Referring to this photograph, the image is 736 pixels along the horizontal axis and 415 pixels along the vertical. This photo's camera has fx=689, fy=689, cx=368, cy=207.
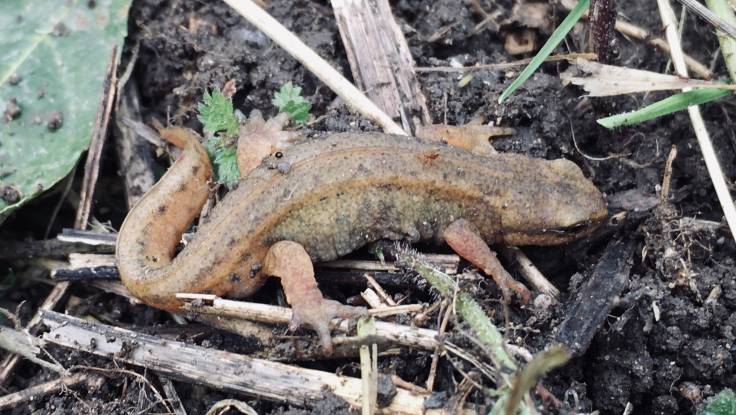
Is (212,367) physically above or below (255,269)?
below

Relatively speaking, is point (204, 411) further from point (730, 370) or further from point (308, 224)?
point (730, 370)

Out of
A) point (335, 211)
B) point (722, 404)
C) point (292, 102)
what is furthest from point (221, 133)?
point (722, 404)

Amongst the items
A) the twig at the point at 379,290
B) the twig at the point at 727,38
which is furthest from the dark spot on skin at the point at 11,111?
the twig at the point at 727,38

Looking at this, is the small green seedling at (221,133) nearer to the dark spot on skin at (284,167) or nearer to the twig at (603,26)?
the dark spot on skin at (284,167)

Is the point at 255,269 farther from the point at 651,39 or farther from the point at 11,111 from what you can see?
the point at 651,39

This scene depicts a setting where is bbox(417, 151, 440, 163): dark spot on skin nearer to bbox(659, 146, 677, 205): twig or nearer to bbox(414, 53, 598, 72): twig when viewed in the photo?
bbox(414, 53, 598, 72): twig

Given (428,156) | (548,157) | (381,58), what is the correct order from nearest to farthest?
1. (428,156)
2. (548,157)
3. (381,58)
